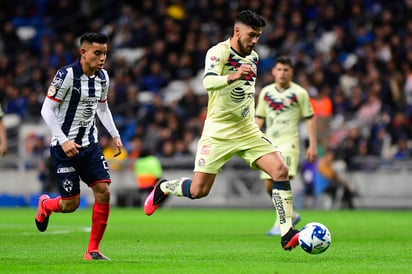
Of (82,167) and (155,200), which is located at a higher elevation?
(82,167)

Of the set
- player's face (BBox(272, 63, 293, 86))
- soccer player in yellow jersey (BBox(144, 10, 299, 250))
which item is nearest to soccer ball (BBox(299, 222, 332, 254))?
soccer player in yellow jersey (BBox(144, 10, 299, 250))

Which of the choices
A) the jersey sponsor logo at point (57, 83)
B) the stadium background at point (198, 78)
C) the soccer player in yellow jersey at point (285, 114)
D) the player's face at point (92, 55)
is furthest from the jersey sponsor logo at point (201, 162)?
the stadium background at point (198, 78)

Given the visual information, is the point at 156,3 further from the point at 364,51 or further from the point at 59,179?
the point at 59,179

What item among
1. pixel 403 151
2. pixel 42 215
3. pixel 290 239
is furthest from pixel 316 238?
pixel 403 151

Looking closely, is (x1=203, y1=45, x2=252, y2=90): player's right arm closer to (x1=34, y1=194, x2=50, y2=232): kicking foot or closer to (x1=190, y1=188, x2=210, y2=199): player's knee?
(x1=190, y1=188, x2=210, y2=199): player's knee

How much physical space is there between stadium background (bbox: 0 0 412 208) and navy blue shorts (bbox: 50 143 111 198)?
49.3 feet

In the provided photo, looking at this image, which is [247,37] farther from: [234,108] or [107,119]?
[107,119]

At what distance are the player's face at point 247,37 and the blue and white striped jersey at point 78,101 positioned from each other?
1.48 metres

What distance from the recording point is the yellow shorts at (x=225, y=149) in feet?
35.8

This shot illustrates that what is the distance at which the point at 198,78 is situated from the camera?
3019cm

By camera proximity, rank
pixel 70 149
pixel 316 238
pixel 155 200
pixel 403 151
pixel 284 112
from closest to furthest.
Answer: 1. pixel 316 238
2. pixel 70 149
3. pixel 155 200
4. pixel 284 112
5. pixel 403 151

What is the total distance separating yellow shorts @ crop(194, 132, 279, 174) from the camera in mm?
10906

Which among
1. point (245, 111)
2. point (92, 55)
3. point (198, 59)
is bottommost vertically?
point (245, 111)

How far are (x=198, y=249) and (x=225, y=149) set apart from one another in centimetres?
126
